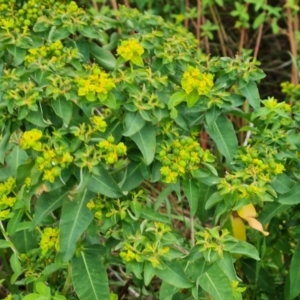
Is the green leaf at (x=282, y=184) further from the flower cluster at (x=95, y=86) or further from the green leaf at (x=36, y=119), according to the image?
the green leaf at (x=36, y=119)

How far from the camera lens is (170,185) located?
165cm

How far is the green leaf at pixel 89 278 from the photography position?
5.12 ft

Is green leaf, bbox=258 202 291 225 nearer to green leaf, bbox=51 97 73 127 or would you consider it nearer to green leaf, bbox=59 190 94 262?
green leaf, bbox=59 190 94 262

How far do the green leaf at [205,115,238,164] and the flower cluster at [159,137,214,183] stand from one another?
0.14 metres

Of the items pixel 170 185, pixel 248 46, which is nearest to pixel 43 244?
pixel 170 185

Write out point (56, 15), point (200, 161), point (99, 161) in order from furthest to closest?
point (56, 15)
point (200, 161)
point (99, 161)

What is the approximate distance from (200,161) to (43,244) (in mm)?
470

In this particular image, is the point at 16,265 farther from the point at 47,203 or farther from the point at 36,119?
the point at 36,119

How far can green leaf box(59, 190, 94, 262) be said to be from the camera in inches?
58.9

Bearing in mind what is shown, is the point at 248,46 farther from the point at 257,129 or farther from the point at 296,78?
the point at 257,129

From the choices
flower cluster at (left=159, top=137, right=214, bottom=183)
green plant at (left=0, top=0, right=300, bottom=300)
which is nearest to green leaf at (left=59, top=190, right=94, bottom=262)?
green plant at (left=0, top=0, right=300, bottom=300)

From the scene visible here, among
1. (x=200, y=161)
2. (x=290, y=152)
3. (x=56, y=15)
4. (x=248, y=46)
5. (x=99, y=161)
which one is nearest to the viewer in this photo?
(x=99, y=161)

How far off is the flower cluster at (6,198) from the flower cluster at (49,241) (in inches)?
5.3

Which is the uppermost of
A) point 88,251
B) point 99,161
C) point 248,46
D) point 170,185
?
point 99,161
